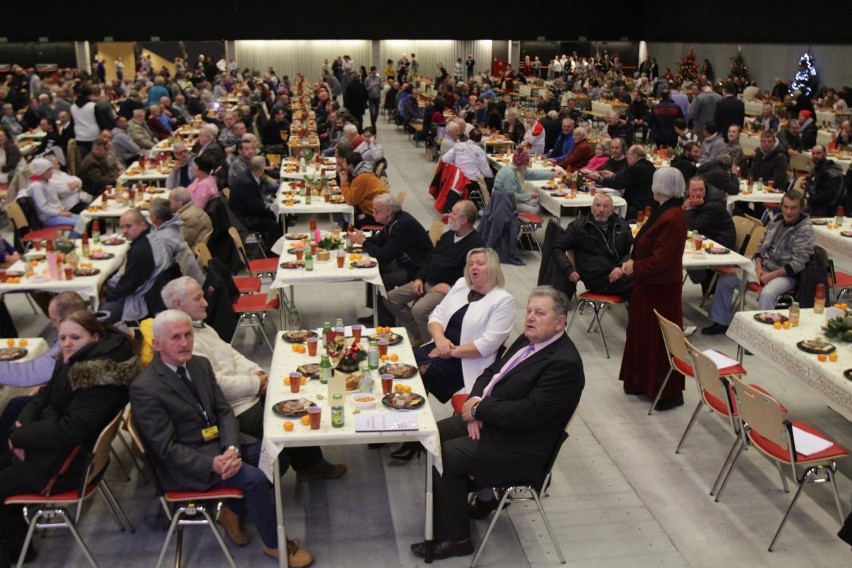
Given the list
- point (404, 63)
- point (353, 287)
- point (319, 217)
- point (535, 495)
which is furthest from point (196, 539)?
point (404, 63)

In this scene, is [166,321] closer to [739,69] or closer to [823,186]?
[823,186]

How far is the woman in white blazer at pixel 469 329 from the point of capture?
496 cm

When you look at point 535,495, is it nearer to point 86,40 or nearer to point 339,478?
point 339,478

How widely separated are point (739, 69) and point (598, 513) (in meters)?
22.0

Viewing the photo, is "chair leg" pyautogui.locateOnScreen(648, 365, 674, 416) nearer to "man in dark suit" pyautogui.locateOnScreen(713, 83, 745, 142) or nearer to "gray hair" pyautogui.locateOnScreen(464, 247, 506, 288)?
"gray hair" pyautogui.locateOnScreen(464, 247, 506, 288)

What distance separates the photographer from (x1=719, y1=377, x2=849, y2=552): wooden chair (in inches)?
169

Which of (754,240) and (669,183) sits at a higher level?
(669,183)

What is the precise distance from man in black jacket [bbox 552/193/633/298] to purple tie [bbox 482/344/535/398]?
106 inches

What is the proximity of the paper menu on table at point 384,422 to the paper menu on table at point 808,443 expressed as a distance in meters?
2.00

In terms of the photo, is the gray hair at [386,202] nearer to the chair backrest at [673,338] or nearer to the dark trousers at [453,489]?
the chair backrest at [673,338]

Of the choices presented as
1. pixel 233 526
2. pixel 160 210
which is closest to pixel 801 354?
pixel 233 526

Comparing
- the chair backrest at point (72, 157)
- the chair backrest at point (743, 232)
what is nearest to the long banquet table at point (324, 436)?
the chair backrest at point (743, 232)

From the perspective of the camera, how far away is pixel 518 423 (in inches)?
159

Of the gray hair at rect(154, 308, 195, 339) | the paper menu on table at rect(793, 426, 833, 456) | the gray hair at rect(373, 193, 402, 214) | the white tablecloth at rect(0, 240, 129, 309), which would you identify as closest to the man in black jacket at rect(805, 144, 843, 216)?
the gray hair at rect(373, 193, 402, 214)
